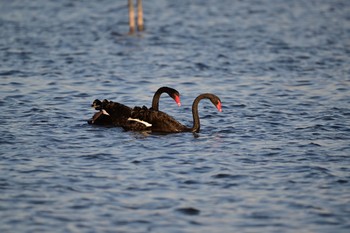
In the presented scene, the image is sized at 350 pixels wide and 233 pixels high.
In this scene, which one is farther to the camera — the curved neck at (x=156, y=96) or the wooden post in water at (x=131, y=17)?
the wooden post in water at (x=131, y=17)

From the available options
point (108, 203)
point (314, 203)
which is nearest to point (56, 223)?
point (108, 203)

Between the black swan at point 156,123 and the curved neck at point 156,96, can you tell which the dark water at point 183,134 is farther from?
the curved neck at point 156,96

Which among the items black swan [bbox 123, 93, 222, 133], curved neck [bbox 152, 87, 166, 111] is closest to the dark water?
black swan [bbox 123, 93, 222, 133]

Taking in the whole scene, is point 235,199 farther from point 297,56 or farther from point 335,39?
point 335,39

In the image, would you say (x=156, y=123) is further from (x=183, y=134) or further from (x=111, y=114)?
(x=111, y=114)

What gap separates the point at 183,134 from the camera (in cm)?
1527

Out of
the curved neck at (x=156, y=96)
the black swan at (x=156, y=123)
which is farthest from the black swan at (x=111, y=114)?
the curved neck at (x=156, y=96)

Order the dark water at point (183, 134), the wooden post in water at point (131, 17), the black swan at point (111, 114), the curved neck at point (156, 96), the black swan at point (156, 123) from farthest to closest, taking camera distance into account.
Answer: the wooden post in water at point (131, 17)
the curved neck at point (156, 96)
the black swan at point (111, 114)
the black swan at point (156, 123)
the dark water at point (183, 134)

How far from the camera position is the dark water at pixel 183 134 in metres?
10.7

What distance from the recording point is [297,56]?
80.6ft

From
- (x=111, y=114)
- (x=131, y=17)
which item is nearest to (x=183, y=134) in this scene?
(x=111, y=114)

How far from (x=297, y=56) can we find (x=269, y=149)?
1101 centimetres

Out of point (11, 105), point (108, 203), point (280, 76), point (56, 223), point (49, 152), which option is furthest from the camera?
point (280, 76)

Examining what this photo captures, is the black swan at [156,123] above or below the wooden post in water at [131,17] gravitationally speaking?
below
